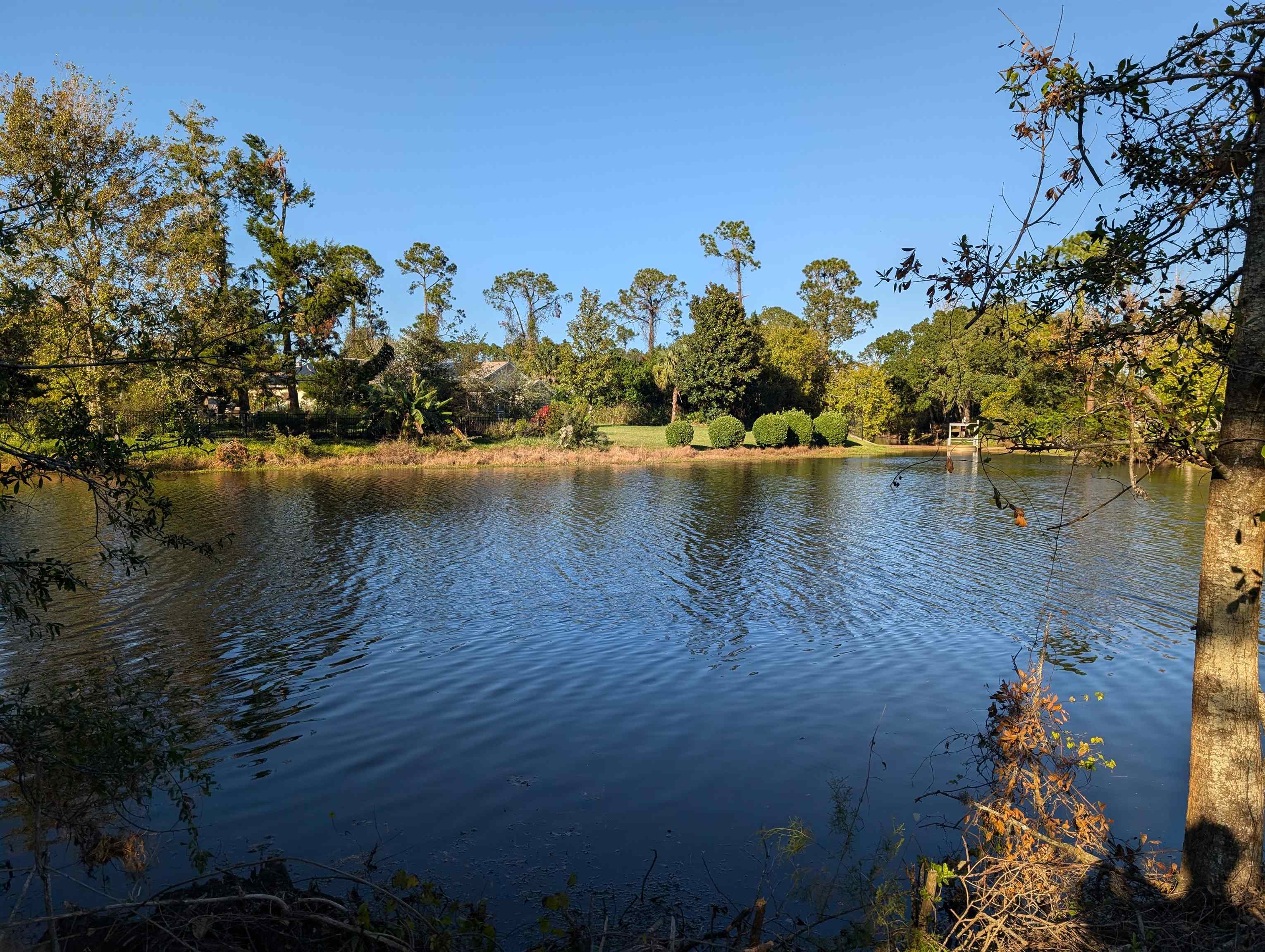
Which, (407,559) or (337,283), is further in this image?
(337,283)

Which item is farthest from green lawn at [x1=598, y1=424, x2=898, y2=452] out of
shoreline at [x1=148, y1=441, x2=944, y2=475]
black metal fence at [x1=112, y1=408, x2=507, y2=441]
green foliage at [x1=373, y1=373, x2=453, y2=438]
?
black metal fence at [x1=112, y1=408, x2=507, y2=441]

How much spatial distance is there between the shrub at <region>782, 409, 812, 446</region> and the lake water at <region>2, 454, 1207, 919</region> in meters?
32.4

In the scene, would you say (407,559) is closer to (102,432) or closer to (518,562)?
(518,562)

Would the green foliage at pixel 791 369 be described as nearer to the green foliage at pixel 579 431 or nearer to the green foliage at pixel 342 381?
the green foliage at pixel 579 431

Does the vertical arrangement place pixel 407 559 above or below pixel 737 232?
below

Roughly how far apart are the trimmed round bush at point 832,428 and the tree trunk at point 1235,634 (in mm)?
53543

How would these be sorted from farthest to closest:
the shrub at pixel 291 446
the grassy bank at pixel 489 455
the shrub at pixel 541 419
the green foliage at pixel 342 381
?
the shrub at pixel 541 419, the green foliage at pixel 342 381, the shrub at pixel 291 446, the grassy bank at pixel 489 455

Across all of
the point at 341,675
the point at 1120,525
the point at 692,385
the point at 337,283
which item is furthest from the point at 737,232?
the point at 341,675

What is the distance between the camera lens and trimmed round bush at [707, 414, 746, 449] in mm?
51688

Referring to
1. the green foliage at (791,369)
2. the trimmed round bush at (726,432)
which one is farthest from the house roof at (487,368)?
the green foliage at (791,369)

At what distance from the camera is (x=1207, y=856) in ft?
15.1

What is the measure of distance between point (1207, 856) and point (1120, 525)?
19.2 meters

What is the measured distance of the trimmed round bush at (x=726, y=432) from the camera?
170 ft

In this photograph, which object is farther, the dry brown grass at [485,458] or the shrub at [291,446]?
the shrub at [291,446]
